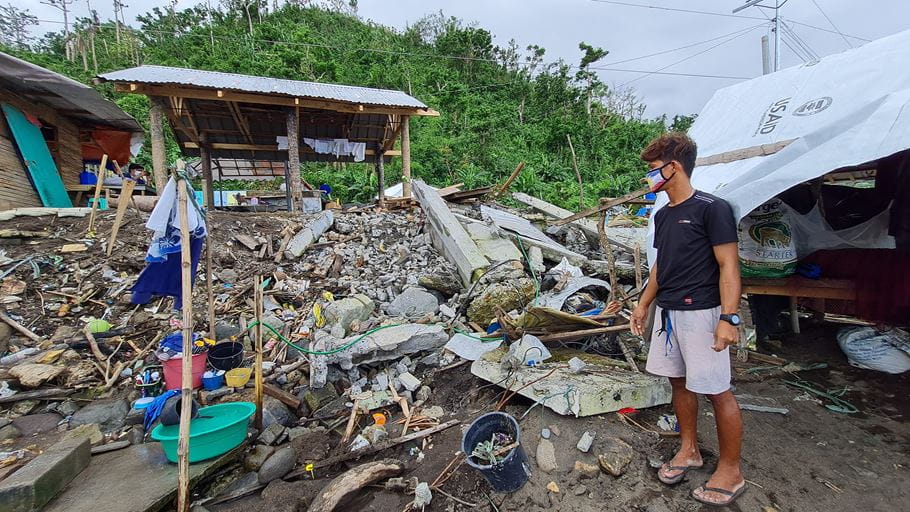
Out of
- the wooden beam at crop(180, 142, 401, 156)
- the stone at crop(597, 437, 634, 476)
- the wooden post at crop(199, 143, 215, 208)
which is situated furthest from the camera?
the wooden beam at crop(180, 142, 401, 156)

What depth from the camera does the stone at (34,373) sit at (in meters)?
4.25

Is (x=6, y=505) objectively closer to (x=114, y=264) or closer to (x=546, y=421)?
(x=546, y=421)

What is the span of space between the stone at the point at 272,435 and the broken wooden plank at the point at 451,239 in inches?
120

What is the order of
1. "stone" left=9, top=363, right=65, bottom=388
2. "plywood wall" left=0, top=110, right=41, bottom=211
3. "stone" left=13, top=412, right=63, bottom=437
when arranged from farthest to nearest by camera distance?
"plywood wall" left=0, top=110, right=41, bottom=211, "stone" left=9, top=363, right=65, bottom=388, "stone" left=13, top=412, right=63, bottom=437

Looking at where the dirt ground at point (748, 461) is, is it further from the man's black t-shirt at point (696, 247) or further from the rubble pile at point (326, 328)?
the man's black t-shirt at point (696, 247)

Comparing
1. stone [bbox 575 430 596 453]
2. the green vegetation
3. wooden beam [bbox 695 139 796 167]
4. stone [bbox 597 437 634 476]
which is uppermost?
the green vegetation

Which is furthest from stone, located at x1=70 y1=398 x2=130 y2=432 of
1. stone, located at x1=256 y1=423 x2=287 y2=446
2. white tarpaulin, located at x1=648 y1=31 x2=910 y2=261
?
white tarpaulin, located at x1=648 y1=31 x2=910 y2=261

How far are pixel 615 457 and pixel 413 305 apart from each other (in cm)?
347

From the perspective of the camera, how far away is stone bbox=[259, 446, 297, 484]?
3320 mm

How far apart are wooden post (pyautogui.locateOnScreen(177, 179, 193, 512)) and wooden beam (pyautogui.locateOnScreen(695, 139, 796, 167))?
466 cm

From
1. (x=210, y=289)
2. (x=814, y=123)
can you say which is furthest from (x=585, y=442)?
(x=210, y=289)

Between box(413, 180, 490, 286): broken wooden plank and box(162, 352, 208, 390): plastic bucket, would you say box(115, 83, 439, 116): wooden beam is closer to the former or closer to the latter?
box(413, 180, 490, 286): broken wooden plank

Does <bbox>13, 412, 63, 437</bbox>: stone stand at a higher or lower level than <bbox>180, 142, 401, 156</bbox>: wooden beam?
lower

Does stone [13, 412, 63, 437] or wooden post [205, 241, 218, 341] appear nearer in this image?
stone [13, 412, 63, 437]
